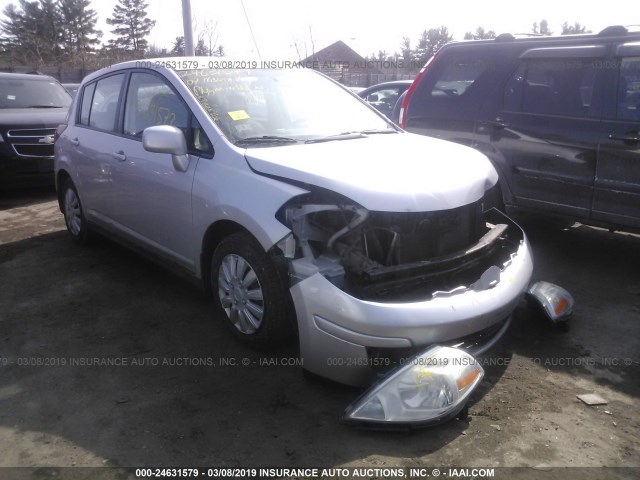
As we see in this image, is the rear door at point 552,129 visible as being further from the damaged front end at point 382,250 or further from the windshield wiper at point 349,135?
the damaged front end at point 382,250

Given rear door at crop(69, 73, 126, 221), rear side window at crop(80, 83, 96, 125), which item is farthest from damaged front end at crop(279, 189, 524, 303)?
rear side window at crop(80, 83, 96, 125)

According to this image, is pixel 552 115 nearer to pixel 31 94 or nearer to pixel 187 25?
pixel 187 25

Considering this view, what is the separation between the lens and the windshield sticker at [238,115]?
12.2 feet

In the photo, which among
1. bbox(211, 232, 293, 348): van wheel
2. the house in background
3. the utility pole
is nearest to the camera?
bbox(211, 232, 293, 348): van wheel

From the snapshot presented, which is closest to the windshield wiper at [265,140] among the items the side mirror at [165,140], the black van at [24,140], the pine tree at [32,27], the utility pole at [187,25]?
the side mirror at [165,140]

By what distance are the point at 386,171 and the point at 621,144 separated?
2.50 m

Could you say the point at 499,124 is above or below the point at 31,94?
below

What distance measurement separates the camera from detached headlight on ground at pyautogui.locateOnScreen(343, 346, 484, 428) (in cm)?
263

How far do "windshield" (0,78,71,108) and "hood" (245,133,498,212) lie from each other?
7.06m

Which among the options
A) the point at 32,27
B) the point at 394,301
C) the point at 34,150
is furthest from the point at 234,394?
the point at 32,27

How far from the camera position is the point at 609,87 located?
15.1 feet

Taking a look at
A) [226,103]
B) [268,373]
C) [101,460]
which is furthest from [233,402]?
[226,103]

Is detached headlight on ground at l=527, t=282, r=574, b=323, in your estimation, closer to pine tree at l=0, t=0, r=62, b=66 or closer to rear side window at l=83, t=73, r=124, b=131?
rear side window at l=83, t=73, r=124, b=131

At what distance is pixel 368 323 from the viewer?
2.70 metres
